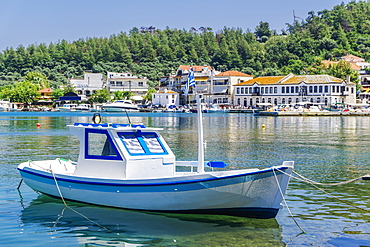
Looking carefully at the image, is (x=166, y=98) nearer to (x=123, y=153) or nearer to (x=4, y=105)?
(x=4, y=105)

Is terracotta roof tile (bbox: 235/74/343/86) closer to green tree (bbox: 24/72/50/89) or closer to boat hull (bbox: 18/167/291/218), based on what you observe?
green tree (bbox: 24/72/50/89)

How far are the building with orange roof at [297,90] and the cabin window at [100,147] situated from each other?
104m

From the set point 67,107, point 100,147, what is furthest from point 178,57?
point 100,147

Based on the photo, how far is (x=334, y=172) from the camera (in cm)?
2439

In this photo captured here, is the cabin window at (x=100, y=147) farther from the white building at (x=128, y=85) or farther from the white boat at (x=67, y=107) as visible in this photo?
the white building at (x=128, y=85)

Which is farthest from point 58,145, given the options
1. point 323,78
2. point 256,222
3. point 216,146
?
point 323,78

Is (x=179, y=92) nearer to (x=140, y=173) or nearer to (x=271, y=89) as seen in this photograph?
(x=271, y=89)

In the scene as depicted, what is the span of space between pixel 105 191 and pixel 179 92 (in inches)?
5125

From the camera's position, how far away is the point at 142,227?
575 inches

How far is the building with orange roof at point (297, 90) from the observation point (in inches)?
4545

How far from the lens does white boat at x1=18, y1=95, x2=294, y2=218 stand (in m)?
14.4

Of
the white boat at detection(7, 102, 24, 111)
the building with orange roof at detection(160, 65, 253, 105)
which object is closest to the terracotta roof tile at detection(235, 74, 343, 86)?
the building with orange roof at detection(160, 65, 253, 105)

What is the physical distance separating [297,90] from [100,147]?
351 ft

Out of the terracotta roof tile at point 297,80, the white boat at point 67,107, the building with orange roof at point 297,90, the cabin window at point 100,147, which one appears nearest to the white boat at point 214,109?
the building with orange roof at point 297,90
